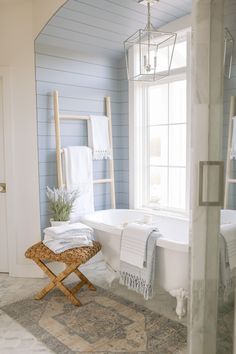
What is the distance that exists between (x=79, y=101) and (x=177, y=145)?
1.16 meters

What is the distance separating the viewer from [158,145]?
13.4ft

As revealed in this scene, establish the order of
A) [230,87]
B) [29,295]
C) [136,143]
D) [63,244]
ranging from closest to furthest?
[230,87]
[63,244]
[29,295]
[136,143]

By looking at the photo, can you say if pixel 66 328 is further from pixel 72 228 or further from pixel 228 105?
pixel 228 105

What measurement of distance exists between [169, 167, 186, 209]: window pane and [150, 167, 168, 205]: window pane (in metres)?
0.08

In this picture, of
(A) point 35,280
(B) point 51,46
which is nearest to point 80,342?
(A) point 35,280

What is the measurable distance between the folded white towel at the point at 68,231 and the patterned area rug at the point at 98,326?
1.88 ft

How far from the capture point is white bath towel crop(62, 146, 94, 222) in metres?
3.67

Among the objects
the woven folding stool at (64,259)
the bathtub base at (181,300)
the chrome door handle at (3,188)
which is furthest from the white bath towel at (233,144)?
the chrome door handle at (3,188)

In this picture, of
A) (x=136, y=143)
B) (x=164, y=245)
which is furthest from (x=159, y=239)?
(x=136, y=143)

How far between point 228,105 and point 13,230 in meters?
2.67

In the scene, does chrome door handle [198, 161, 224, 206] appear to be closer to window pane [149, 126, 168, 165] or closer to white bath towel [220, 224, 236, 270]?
white bath towel [220, 224, 236, 270]

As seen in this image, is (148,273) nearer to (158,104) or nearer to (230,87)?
(230,87)

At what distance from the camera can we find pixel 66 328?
2.62 m

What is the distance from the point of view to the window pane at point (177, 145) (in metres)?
3.79
